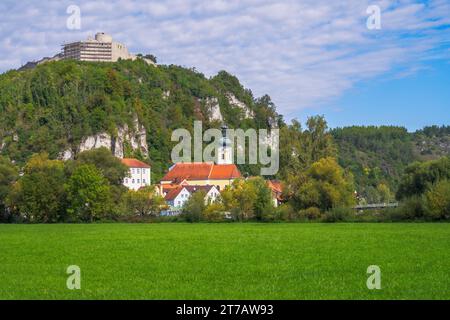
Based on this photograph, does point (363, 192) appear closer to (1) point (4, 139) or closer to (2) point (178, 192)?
(2) point (178, 192)

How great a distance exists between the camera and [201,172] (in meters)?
167

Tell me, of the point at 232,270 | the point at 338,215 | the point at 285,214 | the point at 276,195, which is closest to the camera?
the point at 232,270

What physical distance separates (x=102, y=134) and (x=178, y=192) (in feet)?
127

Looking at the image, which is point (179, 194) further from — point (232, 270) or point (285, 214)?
point (232, 270)

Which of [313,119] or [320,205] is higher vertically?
[313,119]

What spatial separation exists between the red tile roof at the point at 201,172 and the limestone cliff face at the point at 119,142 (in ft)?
58.8

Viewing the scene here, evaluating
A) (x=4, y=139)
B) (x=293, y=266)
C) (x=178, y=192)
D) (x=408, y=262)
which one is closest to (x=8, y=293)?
(x=293, y=266)

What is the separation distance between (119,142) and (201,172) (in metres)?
25.6

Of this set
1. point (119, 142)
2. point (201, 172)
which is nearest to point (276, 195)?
point (201, 172)

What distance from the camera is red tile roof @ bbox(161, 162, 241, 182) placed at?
163375mm

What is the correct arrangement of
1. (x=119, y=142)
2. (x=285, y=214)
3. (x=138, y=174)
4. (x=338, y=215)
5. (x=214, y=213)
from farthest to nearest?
(x=119, y=142) → (x=138, y=174) → (x=214, y=213) → (x=285, y=214) → (x=338, y=215)

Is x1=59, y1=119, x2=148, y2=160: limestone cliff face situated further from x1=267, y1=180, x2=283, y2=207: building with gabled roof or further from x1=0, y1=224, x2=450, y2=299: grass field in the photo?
x1=0, y1=224, x2=450, y2=299: grass field

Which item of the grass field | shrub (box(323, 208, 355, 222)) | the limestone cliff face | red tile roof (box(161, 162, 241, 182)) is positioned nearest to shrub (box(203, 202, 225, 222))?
shrub (box(323, 208, 355, 222))
